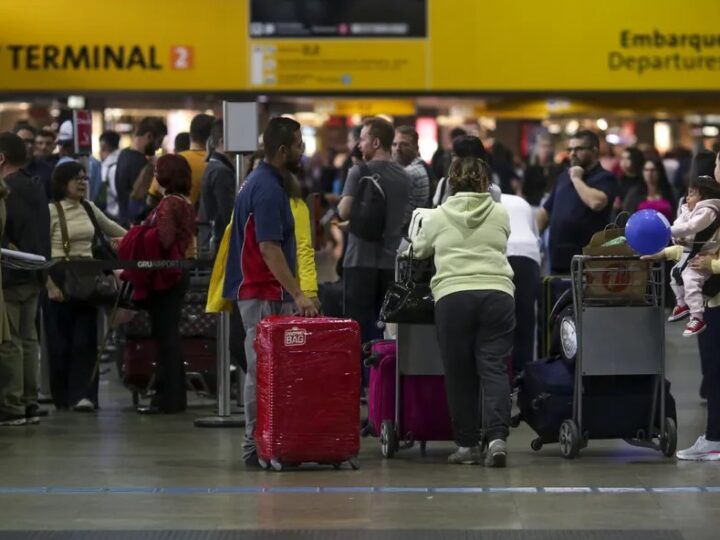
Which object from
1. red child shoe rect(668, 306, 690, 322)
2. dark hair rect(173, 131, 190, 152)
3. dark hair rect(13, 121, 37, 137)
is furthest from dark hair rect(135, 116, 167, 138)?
red child shoe rect(668, 306, 690, 322)

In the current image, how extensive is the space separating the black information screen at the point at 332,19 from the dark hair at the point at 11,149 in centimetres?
526

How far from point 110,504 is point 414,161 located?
163 inches

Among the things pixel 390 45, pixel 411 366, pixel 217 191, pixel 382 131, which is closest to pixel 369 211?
pixel 382 131

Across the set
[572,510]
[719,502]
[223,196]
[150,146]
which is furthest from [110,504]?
[150,146]

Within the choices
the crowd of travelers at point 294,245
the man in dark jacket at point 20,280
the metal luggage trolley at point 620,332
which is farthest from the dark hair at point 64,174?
the metal luggage trolley at point 620,332

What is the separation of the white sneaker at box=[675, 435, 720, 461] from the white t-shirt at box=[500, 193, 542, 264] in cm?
238

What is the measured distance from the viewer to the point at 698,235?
923 centimetres

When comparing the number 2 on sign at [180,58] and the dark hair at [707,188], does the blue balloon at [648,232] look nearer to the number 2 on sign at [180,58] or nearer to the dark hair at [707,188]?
the dark hair at [707,188]

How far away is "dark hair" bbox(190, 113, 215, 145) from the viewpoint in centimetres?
1244

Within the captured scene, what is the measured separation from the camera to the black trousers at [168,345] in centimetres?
1156

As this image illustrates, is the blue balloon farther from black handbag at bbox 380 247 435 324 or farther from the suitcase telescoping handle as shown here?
the suitcase telescoping handle

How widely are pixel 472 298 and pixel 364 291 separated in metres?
2.13

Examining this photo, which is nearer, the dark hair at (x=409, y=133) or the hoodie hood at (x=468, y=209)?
the hoodie hood at (x=468, y=209)

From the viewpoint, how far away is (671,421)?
9.32 metres
